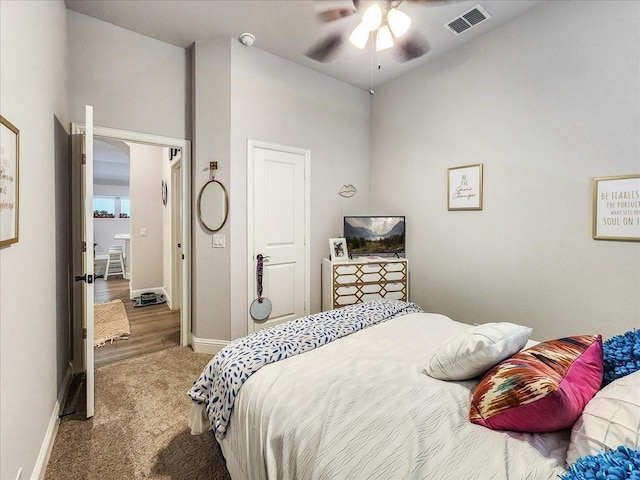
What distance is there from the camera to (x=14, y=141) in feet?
4.06

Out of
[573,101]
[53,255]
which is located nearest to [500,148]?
[573,101]

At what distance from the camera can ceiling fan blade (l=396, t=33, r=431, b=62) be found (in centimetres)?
235

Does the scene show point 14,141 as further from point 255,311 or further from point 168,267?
point 168,267

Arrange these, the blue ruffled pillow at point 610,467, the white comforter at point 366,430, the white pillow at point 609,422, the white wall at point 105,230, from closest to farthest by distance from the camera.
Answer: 1. the blue ruffled pillow at point 610,467
2. the white pillow at point 609,422
3. the white comforter at point 366,430
4. the white wall at point 105,230

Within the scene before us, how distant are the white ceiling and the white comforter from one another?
2.43 m

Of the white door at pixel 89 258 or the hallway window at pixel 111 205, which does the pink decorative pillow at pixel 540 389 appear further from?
the hallway window at pixel 111 205

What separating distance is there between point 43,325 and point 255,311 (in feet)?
5.93

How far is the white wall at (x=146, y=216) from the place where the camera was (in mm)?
5230

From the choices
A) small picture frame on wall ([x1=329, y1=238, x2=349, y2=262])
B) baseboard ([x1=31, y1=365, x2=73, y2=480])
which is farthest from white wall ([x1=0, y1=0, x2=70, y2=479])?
small picture frame on wall ([x1=329, y1=238, x2=349, y2=262])

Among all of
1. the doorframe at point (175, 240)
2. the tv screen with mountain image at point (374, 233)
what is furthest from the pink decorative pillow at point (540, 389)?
the doorframe at point (175, 240)

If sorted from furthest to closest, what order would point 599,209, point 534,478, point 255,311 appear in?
point 255,311, point 599,209, point 534,478

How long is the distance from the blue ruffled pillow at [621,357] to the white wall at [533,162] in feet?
4.92

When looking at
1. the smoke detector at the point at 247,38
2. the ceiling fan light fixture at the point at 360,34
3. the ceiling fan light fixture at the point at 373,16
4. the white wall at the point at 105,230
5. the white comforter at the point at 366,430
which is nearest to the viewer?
the white comforter at the point at 366,430

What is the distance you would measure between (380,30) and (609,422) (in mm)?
2396
